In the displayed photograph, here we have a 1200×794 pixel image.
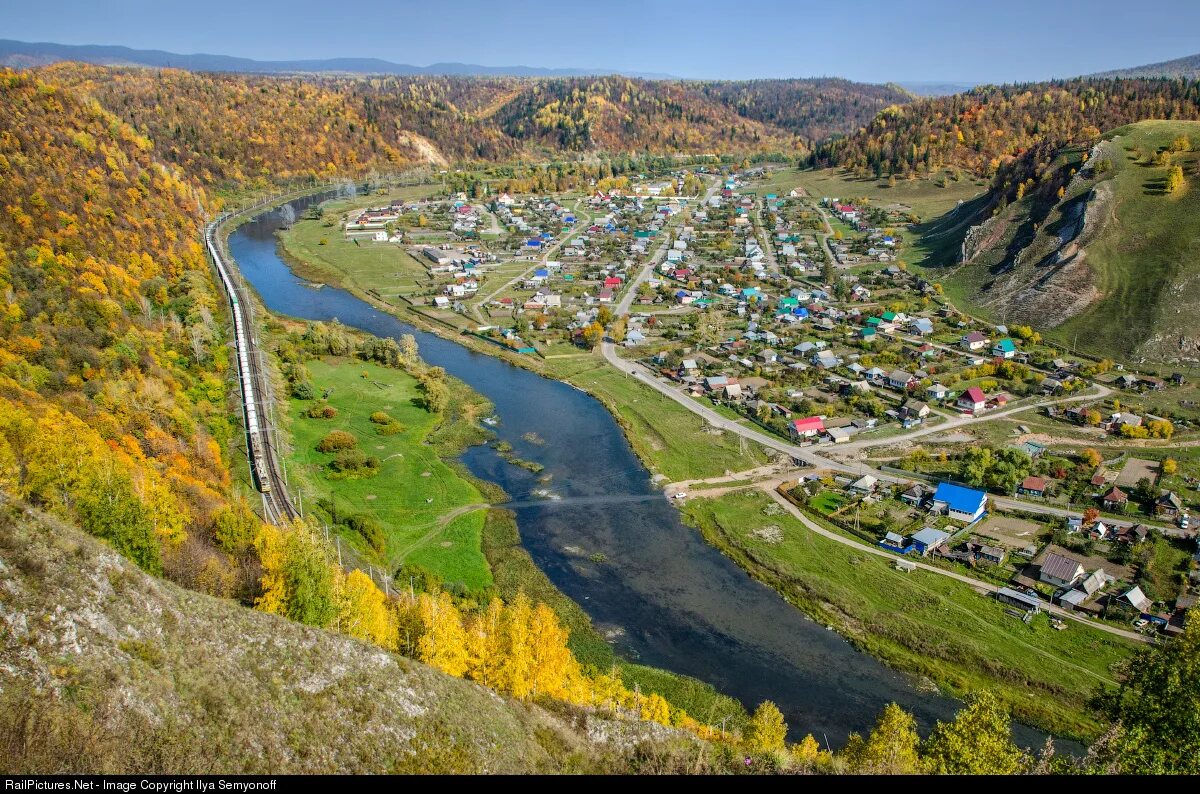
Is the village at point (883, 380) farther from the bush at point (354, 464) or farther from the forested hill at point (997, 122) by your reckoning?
the forested hill at point (997, 122)

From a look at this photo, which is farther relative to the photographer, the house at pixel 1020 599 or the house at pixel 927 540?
the house at pixel 927 540

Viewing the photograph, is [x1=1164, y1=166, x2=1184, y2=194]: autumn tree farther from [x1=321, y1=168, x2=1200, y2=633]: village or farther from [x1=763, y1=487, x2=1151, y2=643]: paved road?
[x1=763, y1=487, x2=1151, y2=643]: paved road

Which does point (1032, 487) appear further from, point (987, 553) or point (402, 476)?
point (402, 476)

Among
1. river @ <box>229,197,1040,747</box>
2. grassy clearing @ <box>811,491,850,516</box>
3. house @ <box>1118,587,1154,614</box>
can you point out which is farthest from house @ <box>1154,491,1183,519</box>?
river @ <box>229,197,1040,747</box>

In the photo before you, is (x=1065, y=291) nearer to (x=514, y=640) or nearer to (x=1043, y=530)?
(x=1043, y=530)

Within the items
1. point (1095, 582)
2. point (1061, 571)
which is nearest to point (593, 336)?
point (1061, 571)

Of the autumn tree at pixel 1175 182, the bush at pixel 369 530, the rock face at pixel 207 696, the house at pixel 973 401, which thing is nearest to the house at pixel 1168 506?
the house at pixel 973 401
